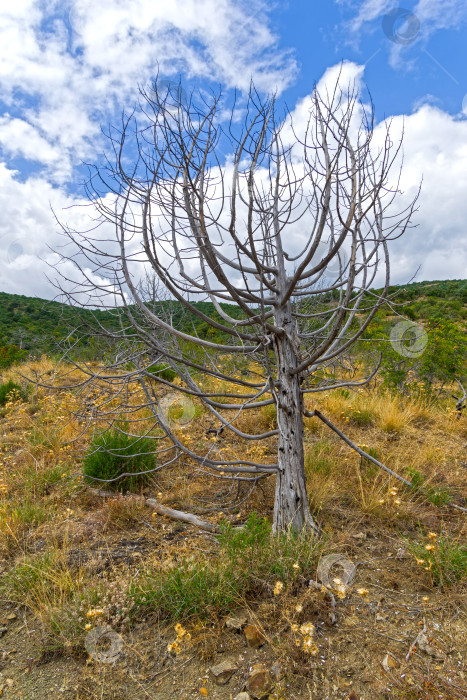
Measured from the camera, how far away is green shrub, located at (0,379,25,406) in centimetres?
756

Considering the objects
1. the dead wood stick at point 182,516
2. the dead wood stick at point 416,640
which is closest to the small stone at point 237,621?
the dead wood stick at point 416,640

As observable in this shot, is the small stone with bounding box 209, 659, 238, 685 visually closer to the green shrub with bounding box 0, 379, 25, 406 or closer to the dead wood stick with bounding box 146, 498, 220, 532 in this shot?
the dead wood stick with bounding box 146, 498, 220, 532

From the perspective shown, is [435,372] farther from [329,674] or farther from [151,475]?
[329,674]

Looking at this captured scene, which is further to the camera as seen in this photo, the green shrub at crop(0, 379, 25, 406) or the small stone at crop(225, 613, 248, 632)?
the green shrub at crop(0, 379, 25, 406)

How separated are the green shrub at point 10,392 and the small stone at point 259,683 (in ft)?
23.0

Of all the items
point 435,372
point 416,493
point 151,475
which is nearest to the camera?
point 416,493

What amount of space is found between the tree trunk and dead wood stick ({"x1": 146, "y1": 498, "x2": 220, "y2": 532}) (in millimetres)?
623

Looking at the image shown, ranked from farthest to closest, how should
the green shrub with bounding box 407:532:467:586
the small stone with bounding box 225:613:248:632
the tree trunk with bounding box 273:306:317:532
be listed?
the tree trunk with bounding box 273:306:317:532 < the green shrub with bounding box 407:532:467:586 < the small stone with bounding box 225:613:248:632

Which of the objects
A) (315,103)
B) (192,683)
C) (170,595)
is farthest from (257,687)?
(315,103)

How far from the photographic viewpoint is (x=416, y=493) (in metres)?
3.37

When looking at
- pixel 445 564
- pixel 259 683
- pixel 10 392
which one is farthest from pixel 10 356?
pixel 445 564

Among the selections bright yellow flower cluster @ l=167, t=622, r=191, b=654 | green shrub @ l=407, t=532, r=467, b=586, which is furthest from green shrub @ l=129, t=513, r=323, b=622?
green shrub @ l=407, t=532, r=467, b=586

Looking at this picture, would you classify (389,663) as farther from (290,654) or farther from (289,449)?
(289,449)

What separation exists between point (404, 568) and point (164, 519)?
1.92 m
